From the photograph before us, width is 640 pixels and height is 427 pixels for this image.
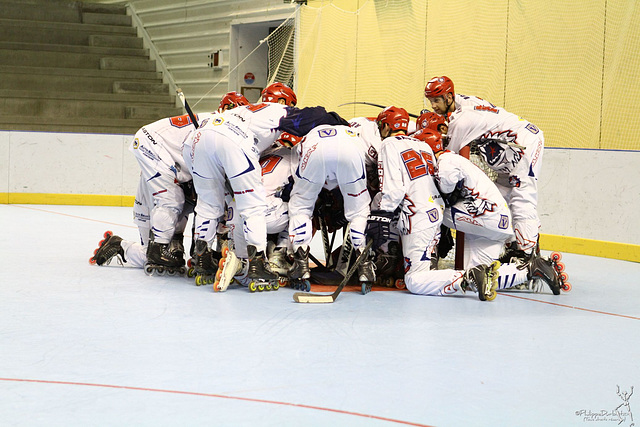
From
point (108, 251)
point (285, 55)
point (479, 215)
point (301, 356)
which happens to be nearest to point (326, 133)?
point (479, 215)

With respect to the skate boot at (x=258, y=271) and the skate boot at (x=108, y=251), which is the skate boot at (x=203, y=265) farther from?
the skate boot at (x=108, y=251)

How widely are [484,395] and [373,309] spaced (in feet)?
5.76

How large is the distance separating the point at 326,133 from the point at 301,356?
2089 mm

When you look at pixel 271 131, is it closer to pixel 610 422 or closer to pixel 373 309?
pixel 373 309

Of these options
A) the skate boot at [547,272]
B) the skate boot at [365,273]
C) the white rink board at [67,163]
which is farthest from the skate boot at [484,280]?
the white rink board at [67,163]

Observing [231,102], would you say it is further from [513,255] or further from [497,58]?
[497,58]

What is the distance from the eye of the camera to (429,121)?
5.71 m

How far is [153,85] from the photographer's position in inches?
658

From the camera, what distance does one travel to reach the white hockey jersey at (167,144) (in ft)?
18.6

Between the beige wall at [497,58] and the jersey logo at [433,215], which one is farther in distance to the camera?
the beige wall at [497,58]

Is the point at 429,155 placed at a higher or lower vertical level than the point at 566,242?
higher

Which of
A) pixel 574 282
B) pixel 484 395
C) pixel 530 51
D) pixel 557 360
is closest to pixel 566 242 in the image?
pixel 574 282

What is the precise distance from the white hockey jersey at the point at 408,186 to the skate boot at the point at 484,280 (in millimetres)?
439

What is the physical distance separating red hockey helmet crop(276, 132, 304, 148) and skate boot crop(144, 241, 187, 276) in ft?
4.03
